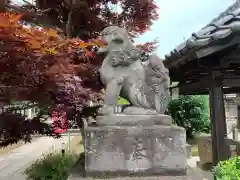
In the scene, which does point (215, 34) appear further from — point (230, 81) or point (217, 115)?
point (217, 115)

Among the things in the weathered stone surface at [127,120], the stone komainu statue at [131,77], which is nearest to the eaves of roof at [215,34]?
the stone komainu statue at [131,77]

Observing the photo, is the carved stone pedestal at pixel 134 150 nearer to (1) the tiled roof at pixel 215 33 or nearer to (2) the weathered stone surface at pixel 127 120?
(2) the weathered stone surface at pixel 127 120

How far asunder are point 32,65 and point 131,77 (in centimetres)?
120

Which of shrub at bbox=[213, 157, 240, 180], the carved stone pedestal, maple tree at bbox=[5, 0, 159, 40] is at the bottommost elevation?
shrub at bbox=[213, 157, 240, 180]

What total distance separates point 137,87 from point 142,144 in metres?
0.71

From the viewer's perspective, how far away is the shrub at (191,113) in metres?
15.7

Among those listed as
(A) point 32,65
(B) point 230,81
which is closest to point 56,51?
(A) point 32,65

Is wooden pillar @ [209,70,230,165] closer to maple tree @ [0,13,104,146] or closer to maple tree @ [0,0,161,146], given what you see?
maple tree @ [0,0,161,146]

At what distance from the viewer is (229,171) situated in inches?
153

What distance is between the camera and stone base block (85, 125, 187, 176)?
332 centimetres

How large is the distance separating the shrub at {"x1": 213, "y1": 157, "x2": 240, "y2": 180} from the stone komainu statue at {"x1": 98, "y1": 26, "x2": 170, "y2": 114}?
1.15m

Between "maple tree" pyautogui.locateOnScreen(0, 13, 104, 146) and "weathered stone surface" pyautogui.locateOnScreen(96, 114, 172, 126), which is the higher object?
"maple tree" pyautogui.locateOnScreen(0, 13, 104, 146)

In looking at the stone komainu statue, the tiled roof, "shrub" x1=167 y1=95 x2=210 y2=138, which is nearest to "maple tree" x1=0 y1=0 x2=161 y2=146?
the stone komainu statue

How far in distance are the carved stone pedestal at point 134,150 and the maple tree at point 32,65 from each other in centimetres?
96
